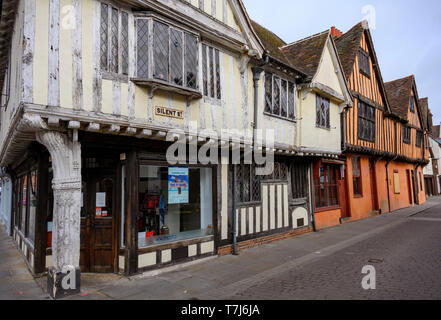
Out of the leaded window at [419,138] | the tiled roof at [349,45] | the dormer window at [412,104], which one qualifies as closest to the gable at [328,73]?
the tiled roof at [349,45]

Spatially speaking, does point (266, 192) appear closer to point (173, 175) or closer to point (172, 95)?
point (173, 175)

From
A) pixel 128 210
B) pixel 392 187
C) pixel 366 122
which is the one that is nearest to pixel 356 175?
pixel 366 122

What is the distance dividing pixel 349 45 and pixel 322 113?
6.25 metres

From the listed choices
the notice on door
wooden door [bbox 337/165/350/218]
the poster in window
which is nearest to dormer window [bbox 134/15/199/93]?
the poster in window

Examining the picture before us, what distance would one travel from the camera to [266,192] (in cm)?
923

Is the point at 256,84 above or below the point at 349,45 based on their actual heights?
below

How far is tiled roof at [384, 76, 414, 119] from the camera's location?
69.5 ft

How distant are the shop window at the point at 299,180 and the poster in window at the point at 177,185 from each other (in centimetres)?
483

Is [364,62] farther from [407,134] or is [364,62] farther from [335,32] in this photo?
[407,134]

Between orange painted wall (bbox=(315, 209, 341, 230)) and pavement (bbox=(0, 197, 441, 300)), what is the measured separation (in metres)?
2.79

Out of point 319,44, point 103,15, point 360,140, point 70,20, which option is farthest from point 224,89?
point 360,140

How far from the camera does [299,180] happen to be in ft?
35.8
